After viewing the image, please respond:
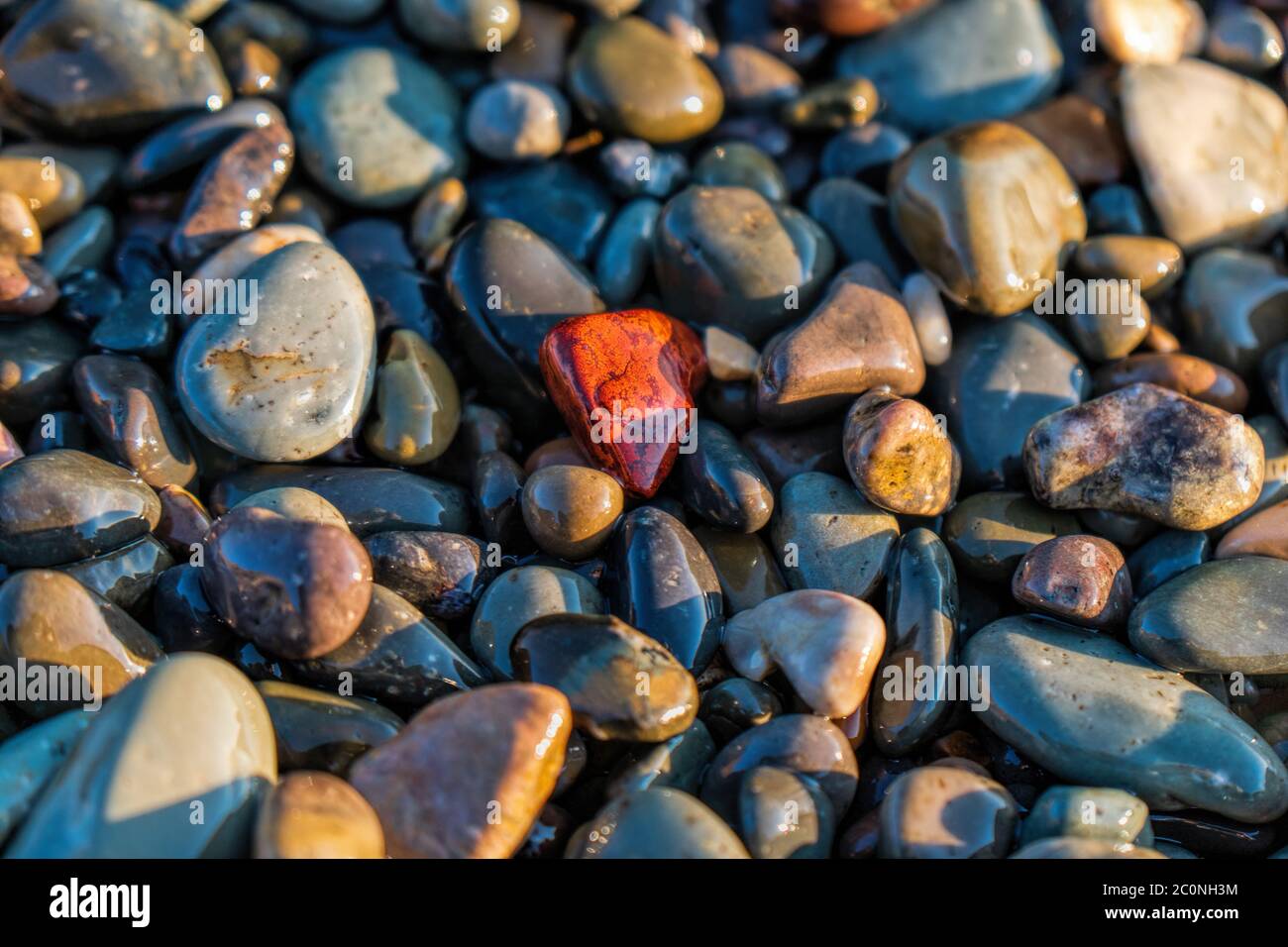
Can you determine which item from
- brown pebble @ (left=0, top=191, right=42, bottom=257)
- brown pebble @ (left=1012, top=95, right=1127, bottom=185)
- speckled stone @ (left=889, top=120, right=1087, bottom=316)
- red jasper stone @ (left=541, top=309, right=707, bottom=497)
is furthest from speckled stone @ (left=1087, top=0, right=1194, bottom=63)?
brown pebble @ (left=0, top=191, right=42, bottom=257)

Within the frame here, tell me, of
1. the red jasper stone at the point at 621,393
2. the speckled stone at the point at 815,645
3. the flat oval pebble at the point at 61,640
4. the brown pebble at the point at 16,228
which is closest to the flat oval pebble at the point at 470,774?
the speckled stone at the point at 815,645

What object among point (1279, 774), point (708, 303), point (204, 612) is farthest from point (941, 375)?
point (204, 612)

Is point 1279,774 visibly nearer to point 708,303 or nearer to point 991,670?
point 991,670

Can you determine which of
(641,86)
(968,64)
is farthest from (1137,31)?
(641,86)

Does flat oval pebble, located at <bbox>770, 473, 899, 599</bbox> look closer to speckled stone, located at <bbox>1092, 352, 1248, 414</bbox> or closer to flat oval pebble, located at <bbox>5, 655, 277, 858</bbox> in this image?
speckled stone, located at <bbox>1092, 352, 1248, 414</bbox>
